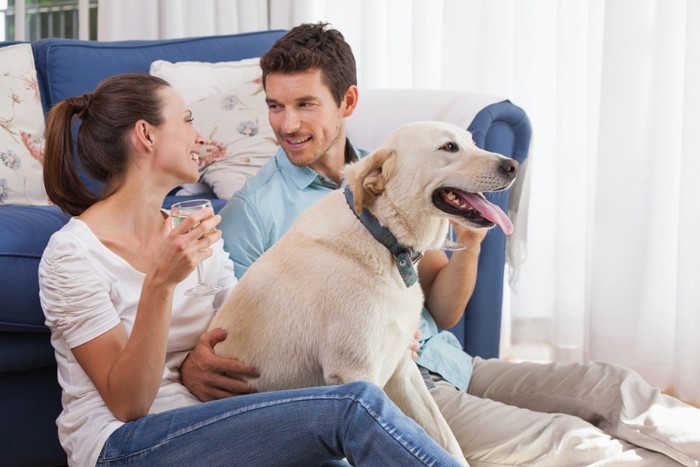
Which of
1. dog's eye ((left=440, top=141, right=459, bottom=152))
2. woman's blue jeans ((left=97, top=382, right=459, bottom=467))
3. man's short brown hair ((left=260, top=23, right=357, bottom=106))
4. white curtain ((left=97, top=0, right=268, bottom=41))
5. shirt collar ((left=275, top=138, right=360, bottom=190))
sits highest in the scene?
white curtain ((left=97, top=0, right=268, bottom=41))

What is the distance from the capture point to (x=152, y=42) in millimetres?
3021

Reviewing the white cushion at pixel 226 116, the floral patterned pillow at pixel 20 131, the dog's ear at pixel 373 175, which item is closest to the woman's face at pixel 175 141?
the dog's ear at pixel 373 175

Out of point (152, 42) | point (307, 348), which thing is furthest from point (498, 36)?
point (307, 348)

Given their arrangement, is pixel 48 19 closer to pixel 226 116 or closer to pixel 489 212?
pixel 226 116

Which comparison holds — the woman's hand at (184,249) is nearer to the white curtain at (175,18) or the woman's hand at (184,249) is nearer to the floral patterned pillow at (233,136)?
the floral patterned pillow at (233,136)

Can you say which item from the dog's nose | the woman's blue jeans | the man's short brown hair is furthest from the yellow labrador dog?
the man's short brown hair

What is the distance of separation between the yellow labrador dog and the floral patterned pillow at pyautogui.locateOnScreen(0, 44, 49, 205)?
124 centimetres

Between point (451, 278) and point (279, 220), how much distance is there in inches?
16.5

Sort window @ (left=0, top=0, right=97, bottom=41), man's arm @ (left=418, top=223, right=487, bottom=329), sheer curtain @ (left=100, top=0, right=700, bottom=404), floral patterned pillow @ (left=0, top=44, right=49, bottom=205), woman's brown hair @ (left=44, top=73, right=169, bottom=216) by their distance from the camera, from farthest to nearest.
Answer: window @ (left=0, top=0, right=97, bottom=41), sheer curtain @ (left=100, top=0, right=700, bottom=404), floral patterned pillow @ (left=0, top=44, right=49, bottom=205), man's arm @ (left=418, top=223, right=487, bottom=329), woman's brown hair @ (left=44, top=73, right=169, bottom=216)

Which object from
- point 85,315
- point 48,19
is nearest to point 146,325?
point 85,315

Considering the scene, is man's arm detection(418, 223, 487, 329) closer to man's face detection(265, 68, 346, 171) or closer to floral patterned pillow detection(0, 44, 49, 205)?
man's face detection(265, 68, 346, 171)

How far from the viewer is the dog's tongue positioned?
1.43 metres

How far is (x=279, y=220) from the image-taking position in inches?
76.5

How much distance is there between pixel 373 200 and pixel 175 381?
1.66 ft
